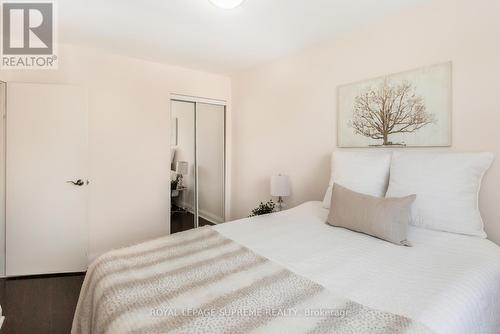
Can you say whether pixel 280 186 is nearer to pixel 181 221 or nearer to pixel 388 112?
pixel 388 112

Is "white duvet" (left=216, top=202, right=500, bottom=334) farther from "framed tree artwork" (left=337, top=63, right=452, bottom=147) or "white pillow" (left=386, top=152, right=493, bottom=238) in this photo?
"framed tree artwork" (left=337, top=63, right=452, bottom=147)

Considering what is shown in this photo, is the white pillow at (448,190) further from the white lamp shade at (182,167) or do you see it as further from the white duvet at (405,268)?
the white lamp shade at (182,167)

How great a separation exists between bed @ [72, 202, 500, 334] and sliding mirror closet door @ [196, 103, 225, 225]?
83.5 inches

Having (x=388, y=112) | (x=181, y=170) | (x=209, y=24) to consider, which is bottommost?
(x=181, y=170)

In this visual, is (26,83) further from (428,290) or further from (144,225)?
(428,290)

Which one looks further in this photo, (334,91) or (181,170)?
(181,170)

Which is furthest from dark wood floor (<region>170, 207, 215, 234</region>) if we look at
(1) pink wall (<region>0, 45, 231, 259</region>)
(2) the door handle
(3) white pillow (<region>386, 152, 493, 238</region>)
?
(3) white pillow (<region>386, 152, 493, 238</region>)

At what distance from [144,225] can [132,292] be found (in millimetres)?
2372

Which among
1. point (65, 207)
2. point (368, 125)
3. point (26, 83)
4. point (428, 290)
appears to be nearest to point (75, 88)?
point (26, 83)

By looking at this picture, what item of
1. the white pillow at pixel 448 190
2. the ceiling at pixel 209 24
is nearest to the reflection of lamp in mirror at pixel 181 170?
the ceiling at pixel 209 24

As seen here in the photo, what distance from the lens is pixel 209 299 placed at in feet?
3.21

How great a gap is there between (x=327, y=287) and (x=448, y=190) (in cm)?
112

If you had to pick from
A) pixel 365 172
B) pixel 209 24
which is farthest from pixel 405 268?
pixel 209 24

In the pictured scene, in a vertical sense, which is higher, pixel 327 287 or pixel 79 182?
pixel 79 182
